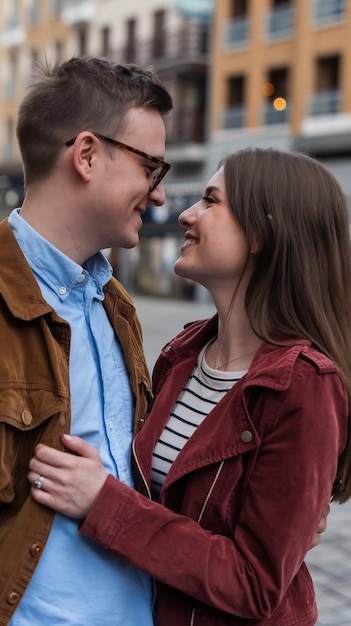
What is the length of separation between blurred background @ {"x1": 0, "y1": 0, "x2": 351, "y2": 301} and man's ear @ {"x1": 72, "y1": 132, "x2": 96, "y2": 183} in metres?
22.2

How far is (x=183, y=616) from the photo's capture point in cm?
197

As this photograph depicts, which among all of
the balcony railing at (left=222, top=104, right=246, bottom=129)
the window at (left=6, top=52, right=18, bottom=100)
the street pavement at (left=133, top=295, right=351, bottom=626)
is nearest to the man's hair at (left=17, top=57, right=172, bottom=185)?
the street pavement at (left=133, top=295, right=351, bottom=626)

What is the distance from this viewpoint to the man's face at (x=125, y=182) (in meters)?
2.02

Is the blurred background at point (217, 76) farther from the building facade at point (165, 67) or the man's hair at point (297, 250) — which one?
the man's hair at point (297, 250)

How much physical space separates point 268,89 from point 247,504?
92.2 feet

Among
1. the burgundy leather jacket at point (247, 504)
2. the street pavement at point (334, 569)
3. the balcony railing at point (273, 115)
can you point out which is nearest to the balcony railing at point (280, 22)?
the balcony railing at point (273, 115)

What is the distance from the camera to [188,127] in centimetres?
3200

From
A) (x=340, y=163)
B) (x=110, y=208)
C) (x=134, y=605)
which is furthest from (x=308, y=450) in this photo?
(x=340, y=163)

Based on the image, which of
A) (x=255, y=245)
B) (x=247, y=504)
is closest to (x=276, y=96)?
(x=255, y=245)

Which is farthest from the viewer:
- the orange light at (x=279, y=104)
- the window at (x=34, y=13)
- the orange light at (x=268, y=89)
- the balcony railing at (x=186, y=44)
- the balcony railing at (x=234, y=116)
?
the window at (x=34, y=13)

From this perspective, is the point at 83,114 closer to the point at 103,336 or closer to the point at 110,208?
the point at 110,208

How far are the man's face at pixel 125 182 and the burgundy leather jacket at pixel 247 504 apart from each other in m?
0.44

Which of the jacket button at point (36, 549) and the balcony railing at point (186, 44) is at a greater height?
the balcony railing at point (186, 44)

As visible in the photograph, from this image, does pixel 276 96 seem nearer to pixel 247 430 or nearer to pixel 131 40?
pixel 131 40
